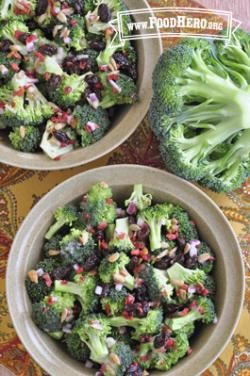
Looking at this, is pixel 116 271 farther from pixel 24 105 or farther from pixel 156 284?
pixel 24 105

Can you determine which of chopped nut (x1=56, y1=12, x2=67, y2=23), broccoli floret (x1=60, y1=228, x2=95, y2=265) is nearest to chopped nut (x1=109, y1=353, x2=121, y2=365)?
broccoli floret (x1=60, y1=228, x2=95, y2=265)

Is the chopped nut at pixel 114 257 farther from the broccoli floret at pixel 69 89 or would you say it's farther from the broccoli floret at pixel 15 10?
the broccoli floret at pixel 15 10

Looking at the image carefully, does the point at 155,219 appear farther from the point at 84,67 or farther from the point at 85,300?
the point at 84,67

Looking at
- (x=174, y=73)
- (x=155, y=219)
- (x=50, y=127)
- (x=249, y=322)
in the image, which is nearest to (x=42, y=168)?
(x=50, y=127)

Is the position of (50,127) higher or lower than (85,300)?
higher

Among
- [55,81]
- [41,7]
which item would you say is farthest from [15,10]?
[55,81]

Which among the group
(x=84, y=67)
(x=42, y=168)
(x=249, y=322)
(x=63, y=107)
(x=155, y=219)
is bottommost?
(x=249, y=322)
